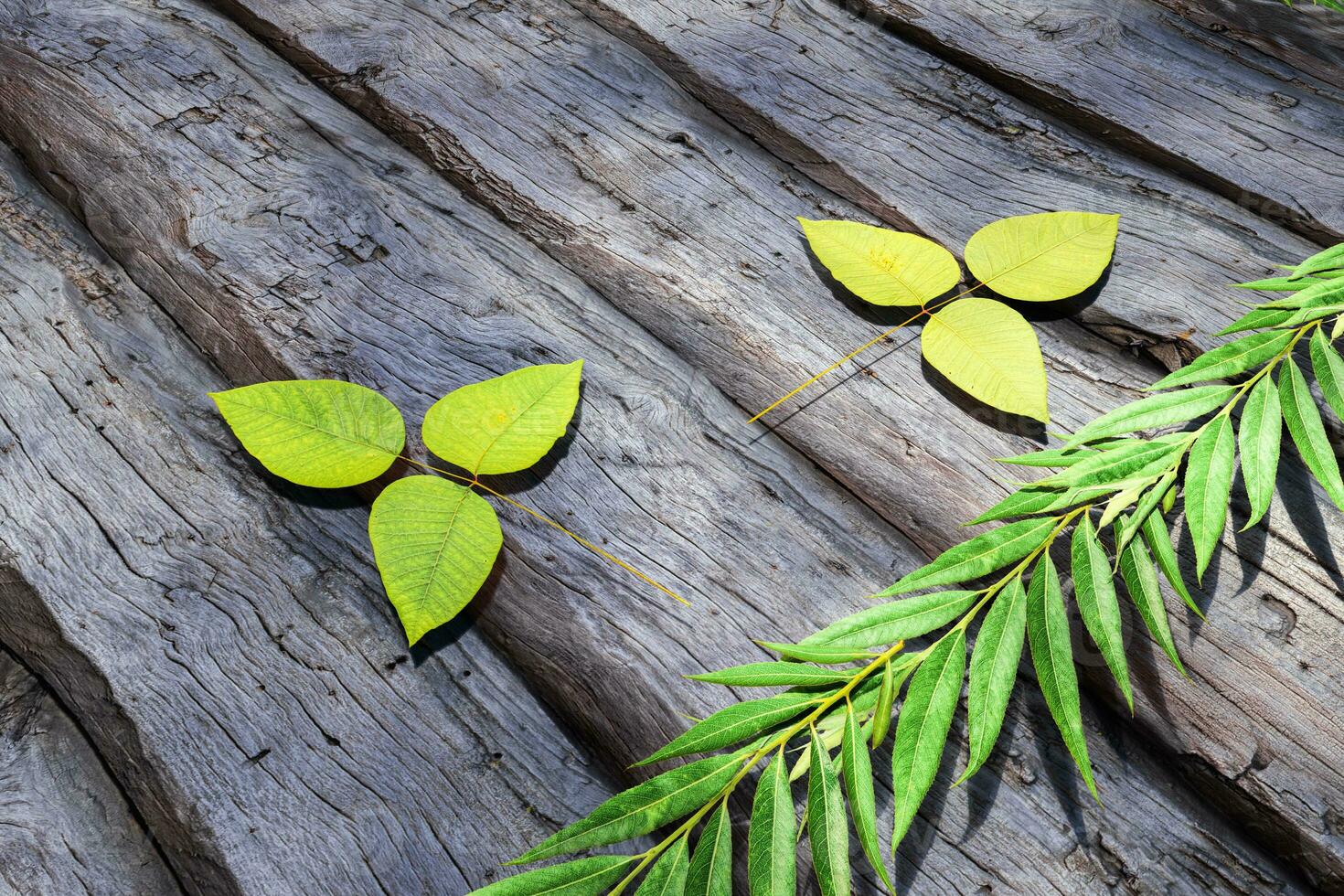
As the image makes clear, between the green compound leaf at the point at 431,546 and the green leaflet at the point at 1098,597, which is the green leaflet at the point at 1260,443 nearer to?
the green leaflet at the point at 1098,597

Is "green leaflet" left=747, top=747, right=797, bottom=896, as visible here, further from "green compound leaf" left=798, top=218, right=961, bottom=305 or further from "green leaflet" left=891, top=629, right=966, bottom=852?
"green compound leaf" left=798, top=218, right=961, bottom=305

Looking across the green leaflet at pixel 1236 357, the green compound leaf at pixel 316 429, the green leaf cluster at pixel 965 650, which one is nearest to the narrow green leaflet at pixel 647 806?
the green leaf cluster at pixel 965 650

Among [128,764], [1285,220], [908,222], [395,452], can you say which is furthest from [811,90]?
[128,764]

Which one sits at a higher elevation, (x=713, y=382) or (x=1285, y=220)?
(x=1285, y=220)

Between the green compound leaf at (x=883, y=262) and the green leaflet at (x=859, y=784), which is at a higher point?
the green compound leaf at (x=883, y=262)

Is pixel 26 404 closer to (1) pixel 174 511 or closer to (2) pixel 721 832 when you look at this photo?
(1) pixel 174 511

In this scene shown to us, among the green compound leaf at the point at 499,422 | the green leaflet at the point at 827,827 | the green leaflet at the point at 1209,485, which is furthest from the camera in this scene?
the green compound leaf at the point at 499,422

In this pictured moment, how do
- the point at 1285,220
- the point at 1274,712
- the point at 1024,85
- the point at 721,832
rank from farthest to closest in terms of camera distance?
the point at 1024,85
the point at 1285,220
the point at 1274,712
the point at 721,832
